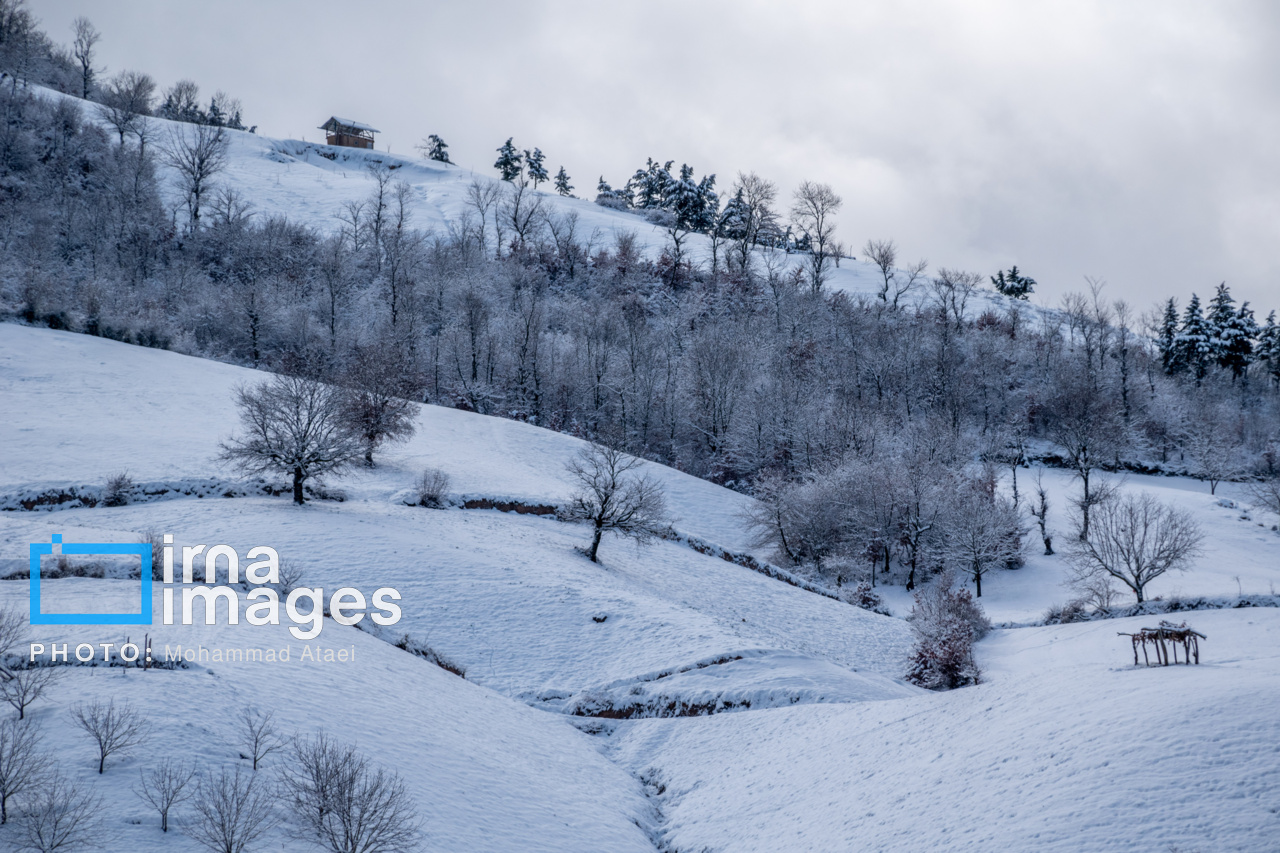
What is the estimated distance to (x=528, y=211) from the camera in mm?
95562

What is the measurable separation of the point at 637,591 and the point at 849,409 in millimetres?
33551

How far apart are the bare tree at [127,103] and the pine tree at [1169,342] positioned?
381 feet

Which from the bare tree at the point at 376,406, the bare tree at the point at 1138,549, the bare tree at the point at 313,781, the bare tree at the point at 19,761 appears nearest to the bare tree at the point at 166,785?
the bare tree at the point at 19,761

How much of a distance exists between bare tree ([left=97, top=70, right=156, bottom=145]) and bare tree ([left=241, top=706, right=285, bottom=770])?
93.6 meters

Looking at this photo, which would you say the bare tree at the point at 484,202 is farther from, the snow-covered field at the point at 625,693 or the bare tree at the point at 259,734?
the bare tree at the point at 259,734

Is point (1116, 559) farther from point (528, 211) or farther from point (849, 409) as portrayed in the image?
point (528, 211)

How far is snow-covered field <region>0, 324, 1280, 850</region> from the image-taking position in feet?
37.4

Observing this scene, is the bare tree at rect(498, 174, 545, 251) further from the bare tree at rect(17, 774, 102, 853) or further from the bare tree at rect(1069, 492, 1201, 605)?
the bare tree at rect(17, 774, 102, 853)

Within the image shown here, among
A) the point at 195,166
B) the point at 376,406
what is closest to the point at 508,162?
the point at 195,166

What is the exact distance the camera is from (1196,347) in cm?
7356

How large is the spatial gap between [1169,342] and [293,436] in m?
84.2

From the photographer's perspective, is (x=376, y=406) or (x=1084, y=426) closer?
(x=376, y=406)

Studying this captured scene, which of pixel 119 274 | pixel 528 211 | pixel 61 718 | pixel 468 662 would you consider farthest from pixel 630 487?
pixel 528 211

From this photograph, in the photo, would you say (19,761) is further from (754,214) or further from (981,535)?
(754,214)
